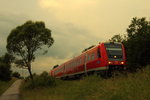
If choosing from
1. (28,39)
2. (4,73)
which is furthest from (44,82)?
Result: (4,73)

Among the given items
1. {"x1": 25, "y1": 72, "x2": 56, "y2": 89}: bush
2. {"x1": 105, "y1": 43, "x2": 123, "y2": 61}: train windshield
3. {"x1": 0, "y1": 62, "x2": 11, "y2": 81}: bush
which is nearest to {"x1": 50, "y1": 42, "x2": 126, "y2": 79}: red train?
{"x1": 105, "y1": 43, "x2": 123, "y2": 61}: train windshield

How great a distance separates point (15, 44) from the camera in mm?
28531

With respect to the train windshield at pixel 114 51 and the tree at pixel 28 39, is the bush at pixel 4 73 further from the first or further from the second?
the train windshield at pixel 114 51

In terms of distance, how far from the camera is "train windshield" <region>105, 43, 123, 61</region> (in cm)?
1863

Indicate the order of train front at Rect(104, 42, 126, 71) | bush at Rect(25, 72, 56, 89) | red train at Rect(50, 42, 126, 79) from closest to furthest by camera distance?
red train at Rect(50, 42, 126, 79) → train front at Rect(104, 42, 126, 71) → bush at Rect(25, 72, 56, 89)

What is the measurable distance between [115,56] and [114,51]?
0.49 m

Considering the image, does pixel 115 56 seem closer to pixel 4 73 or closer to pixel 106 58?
pixel 106 58

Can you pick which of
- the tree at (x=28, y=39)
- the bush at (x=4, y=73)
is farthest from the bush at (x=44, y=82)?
the bush at (x=4, y=73)

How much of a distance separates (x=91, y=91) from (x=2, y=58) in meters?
70.1

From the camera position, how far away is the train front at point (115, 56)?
1825cm

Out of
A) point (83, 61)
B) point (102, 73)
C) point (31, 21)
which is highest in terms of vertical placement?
point (31, 21)

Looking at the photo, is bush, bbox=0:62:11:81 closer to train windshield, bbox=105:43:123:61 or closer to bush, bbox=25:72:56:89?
bush, bbox=25:72:56:89

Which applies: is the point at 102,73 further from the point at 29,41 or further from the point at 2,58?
the point at 2,58

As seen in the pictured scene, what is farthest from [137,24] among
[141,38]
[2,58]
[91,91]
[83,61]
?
[2,58]
